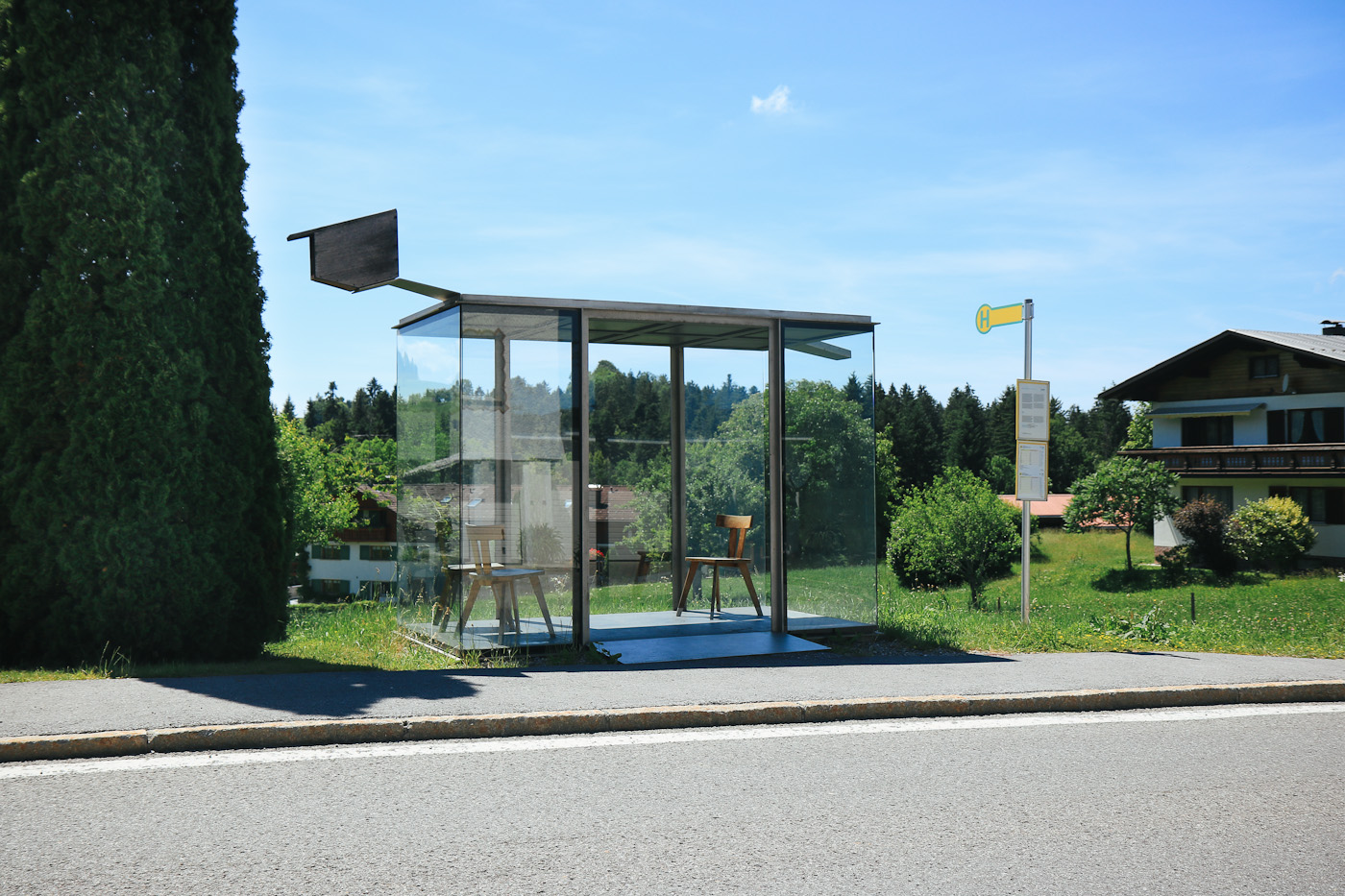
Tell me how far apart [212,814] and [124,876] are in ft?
2.51

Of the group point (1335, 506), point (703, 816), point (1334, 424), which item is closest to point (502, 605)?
point (703, 816)

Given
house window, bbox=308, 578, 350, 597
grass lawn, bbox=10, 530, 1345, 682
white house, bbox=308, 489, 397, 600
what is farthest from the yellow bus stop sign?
house window, bbox=308, 578, 350, 597

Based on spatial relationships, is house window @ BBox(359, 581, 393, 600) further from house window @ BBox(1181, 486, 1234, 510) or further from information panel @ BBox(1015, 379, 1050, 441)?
house window @ BBox(1181, 486, 1234, 510)

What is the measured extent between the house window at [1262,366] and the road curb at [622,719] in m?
36.9

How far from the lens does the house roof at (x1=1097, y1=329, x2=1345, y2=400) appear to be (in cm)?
3856

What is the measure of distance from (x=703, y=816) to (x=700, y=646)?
5.33 meters

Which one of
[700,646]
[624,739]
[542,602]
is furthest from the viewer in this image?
[700,646]

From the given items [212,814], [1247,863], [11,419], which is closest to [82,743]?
[212,814]

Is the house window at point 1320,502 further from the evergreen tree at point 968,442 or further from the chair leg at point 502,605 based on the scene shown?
the evergreen tree at point 968,442

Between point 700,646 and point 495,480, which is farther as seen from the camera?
point 700,646

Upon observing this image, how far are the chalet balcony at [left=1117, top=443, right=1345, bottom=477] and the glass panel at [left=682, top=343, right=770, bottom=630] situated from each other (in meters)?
31.8

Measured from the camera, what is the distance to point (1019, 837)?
4645 millimetres

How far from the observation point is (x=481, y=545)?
9844 millimetres

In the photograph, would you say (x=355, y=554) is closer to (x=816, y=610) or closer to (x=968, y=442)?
(x=816, y=610)
